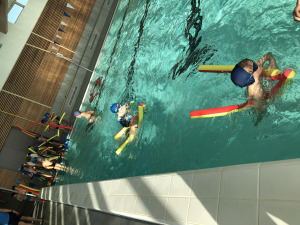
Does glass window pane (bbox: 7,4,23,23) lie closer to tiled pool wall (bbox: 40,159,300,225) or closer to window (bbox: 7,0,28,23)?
window (bbox: 7,0,28,23)

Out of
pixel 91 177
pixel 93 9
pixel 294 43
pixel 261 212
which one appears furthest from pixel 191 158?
pixel 93 9

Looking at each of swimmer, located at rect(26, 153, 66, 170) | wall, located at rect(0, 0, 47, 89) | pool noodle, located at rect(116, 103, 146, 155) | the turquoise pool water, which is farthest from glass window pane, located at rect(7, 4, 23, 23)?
pool noodle, located at rect(116, 103, 146, 155)

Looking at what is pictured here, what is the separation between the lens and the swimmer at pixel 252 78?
7.20ft

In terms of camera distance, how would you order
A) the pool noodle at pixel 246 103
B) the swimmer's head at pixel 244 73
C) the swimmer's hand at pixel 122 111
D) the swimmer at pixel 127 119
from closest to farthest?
the pool noodle at pixel 246 103 < the swimmer's head at pixel 244 73 < the swimmer at pixel 127 119 < the swimmer's hand at pixel 122 111

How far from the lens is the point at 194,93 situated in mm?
3199

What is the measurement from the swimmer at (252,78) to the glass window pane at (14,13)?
10033 millimetres

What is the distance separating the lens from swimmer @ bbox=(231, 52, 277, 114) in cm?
219

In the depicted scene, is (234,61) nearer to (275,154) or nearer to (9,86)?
(275,154)

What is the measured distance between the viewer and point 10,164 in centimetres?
913

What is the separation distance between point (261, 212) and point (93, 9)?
11.1m

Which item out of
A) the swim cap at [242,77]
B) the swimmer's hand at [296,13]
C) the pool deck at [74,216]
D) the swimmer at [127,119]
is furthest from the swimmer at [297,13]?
the swimmer at [127,119]

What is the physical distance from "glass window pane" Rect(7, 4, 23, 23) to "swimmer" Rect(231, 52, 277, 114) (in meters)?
10.0

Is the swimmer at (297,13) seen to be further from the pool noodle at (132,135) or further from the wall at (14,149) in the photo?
the wall at (14,149)

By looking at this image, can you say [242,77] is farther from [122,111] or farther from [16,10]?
[16,10]
